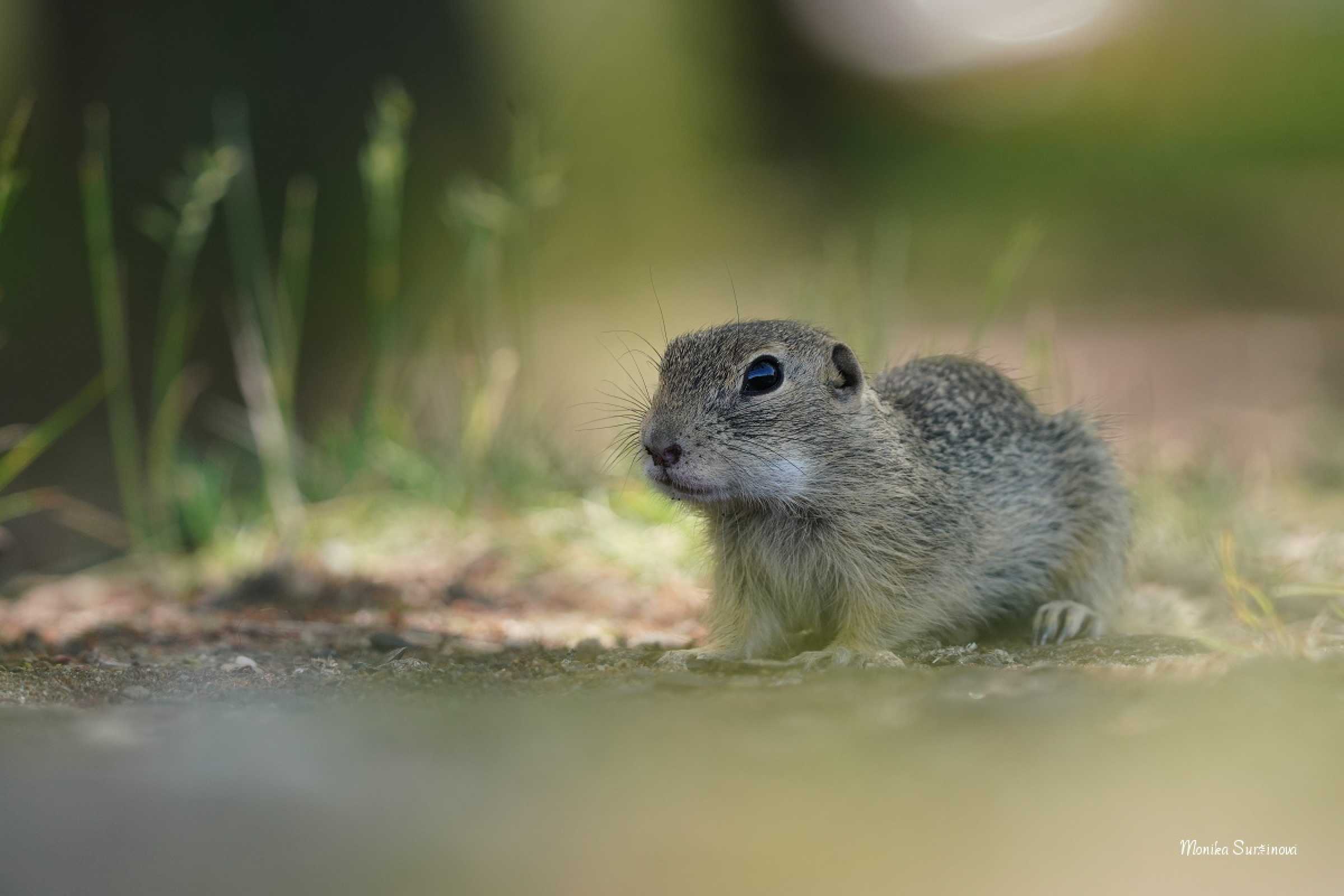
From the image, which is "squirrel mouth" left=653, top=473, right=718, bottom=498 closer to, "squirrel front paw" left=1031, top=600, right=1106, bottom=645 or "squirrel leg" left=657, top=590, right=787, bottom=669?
"squirrel leg" left=657, top=590, right=787, bottom=669

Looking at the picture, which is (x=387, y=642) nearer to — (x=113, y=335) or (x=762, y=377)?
(x=762, y=377)

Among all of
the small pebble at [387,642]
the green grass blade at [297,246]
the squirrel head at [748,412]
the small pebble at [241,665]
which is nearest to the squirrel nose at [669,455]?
the squirrel head at [748,412]

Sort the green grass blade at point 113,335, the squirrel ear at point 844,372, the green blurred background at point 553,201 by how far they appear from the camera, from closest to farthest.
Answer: the squirrel ear at point 844,372
the green grass blade at point 113,335
the green blurred background at point 553,201

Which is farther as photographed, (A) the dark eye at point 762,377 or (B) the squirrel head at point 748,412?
(A) the dark eye at point 762,377

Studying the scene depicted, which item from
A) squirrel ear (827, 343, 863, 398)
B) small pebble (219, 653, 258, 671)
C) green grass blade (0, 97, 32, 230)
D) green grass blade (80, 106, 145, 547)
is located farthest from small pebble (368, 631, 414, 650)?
green grass blade (80, 106, 145, 547)

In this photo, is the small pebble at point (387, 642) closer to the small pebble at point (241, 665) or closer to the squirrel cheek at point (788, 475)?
the small pebble at point (241, 665)

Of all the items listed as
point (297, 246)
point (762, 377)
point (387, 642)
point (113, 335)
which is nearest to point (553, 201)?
point (113, 335)

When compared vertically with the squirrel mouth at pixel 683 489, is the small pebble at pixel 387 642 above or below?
below

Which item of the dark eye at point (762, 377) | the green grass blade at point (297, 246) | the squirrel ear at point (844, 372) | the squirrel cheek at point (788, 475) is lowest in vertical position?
the squirrel cheek at point (788, 475)
